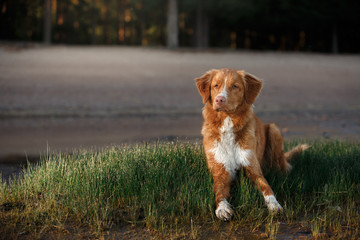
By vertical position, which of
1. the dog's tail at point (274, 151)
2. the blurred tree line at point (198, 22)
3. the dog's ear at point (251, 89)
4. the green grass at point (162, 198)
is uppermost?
the blurred tree line at point (198, 22)

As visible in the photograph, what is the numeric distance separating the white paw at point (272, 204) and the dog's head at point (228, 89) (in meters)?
1.06

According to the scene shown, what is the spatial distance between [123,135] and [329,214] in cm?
620

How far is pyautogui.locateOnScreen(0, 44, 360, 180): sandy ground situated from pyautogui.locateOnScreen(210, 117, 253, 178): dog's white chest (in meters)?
2.84

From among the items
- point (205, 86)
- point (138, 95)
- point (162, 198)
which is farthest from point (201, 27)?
point (162, 198)

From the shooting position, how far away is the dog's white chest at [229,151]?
448 cm

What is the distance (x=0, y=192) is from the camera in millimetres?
4676

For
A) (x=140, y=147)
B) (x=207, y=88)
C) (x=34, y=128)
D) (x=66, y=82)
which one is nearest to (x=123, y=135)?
(x=34, y=128)

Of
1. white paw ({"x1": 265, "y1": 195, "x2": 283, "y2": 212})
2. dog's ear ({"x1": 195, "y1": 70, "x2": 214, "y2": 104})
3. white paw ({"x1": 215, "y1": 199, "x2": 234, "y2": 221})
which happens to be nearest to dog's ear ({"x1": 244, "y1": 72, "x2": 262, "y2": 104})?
dog's ear ({"x1": 195, "y1": 70, "x2": 214, "y2": 104})

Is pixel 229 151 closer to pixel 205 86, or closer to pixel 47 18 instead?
pixel 205 86

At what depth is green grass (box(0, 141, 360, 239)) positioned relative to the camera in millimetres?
4023

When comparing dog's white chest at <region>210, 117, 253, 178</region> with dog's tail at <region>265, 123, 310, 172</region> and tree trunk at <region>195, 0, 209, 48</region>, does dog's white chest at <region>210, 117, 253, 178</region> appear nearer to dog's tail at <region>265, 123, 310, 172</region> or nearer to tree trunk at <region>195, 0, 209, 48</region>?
dog's tail at <region>265, 123, 310, 172</region>

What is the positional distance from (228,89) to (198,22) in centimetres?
2540

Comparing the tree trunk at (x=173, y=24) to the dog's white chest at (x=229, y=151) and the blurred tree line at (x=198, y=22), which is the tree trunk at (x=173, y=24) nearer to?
the blurred tree line at (x=198, y=22)

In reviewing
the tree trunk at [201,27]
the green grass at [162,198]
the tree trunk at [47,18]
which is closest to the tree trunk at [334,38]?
the tree trunk at [201,27]
